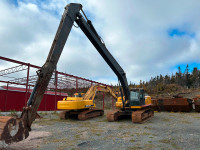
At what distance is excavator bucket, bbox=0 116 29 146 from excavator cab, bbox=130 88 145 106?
8089 millimetres

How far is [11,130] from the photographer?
3852 mm

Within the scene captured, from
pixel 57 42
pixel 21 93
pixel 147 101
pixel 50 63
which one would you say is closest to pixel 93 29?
pixel 57 42

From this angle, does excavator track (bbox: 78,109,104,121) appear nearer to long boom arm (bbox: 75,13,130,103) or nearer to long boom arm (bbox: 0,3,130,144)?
long boom arm (bbox: 75,13,130,103)

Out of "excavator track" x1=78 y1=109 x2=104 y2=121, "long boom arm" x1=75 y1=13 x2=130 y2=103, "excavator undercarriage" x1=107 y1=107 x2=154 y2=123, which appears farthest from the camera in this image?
"excavator track" x1=78 y1=109 x2=104 y2=121

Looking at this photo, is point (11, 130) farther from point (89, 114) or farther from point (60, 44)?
point (89, 114)

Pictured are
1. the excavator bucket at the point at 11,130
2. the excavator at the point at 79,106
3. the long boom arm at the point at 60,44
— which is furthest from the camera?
the excavator at the point at 79,106

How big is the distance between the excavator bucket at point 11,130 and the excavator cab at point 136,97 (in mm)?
8089

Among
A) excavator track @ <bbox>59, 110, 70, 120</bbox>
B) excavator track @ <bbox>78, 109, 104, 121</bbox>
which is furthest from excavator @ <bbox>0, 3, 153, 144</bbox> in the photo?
excavator track @ <bbox>59, 110, 70, 120</bbox>

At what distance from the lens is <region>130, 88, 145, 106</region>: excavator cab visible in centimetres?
1089

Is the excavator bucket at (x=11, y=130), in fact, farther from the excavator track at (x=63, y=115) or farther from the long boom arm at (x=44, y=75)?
the excavator track at (x=63, y=115)

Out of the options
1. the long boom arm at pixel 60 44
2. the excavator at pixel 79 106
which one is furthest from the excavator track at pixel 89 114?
the long boom arm at pixel 60 44

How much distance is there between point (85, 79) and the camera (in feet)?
68.6

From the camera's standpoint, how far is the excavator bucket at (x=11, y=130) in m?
3.66

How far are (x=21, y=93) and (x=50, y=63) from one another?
17021 millimetres
